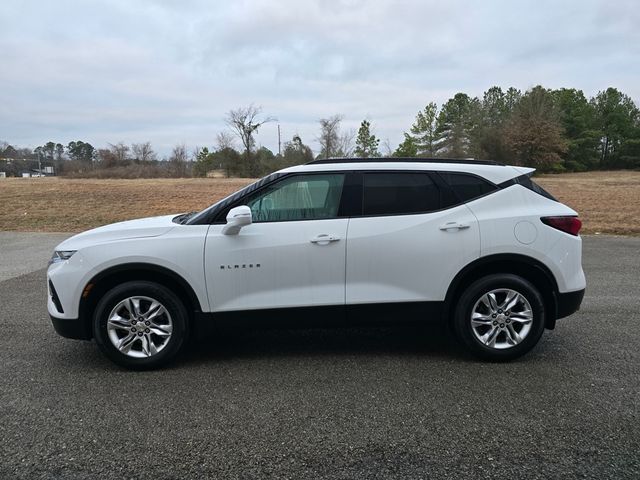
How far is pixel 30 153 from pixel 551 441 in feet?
366

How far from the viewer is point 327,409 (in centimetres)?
340

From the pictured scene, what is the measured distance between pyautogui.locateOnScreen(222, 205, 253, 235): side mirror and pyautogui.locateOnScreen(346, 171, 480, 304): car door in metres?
0.83

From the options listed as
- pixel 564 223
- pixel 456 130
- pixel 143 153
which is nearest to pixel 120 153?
pixel 143 153

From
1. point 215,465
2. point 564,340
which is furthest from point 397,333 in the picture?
point 215,465

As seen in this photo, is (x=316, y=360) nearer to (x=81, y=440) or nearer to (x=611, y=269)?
(x=81, y=440)

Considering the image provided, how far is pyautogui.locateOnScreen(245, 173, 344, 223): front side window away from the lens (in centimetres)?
413

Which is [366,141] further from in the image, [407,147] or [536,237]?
[536,237]

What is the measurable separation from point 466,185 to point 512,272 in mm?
832

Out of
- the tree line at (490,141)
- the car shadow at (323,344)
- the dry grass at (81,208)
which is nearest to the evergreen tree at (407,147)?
the tree line at (490,141)

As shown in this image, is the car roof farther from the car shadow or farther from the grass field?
the grass field

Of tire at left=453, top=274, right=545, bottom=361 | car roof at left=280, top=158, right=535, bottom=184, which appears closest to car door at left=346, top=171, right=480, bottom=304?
tire at left=453, top=274, right=545, bottom=361

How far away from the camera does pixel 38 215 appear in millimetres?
16391

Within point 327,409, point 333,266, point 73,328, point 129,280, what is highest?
point 333,266

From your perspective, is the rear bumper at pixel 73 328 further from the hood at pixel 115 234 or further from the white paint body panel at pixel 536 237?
the white paint body panel at pixel 536 237
